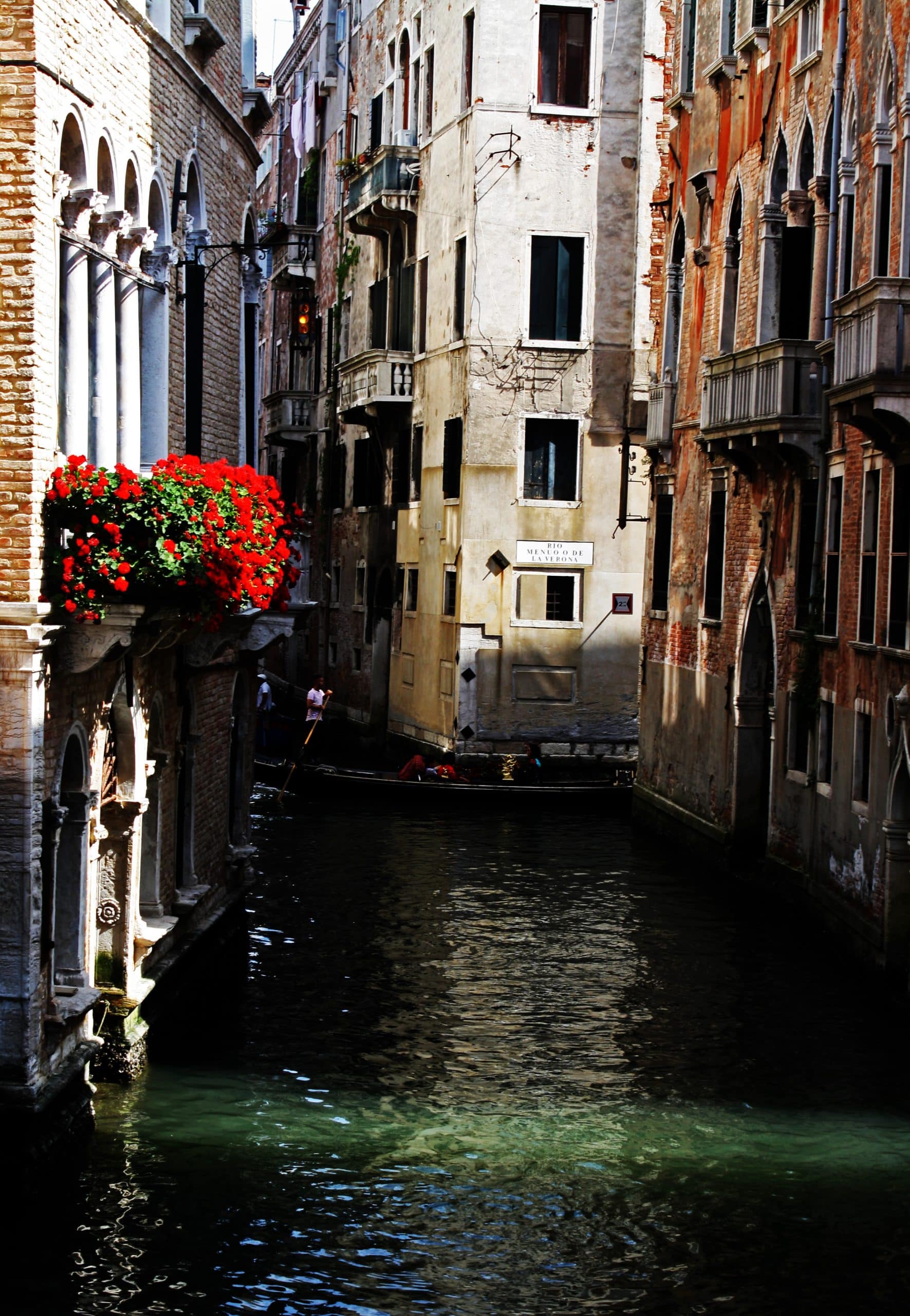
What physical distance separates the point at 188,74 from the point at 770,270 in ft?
28.2

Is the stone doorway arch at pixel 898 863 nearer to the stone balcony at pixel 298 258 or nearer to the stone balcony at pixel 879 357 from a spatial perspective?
the stone balcony at pixel 879 357

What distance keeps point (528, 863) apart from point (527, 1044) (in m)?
8.11

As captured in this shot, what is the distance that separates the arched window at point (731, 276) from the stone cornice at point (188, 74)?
6648 mm

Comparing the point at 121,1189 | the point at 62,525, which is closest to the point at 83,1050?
the point at 121,1189

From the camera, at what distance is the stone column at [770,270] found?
20.1 meters

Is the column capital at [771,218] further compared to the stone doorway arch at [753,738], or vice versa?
the stone doorway arch at [753,738]

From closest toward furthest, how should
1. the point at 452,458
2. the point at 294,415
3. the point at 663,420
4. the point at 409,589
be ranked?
the point at 663,420 < the point at 452,458 < the point at 409,589 < the point at 294,415

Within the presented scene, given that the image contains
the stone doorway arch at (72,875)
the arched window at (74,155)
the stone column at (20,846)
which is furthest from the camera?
the stone doorway arch at (72,875)

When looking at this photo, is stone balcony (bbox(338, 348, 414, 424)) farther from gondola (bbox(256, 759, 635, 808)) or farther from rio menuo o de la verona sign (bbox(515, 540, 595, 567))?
gondola (bbox(256, 759, 635, 808))

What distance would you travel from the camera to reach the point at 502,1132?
36.8 feet

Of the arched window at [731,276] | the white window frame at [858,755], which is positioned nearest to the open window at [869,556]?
the white window frame at [858,755]

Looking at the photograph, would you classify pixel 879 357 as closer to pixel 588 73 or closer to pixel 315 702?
pixel 588 73

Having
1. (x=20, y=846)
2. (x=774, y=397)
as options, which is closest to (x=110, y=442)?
(x=20, y=846)

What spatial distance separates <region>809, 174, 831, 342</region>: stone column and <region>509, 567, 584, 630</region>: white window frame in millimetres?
9634
